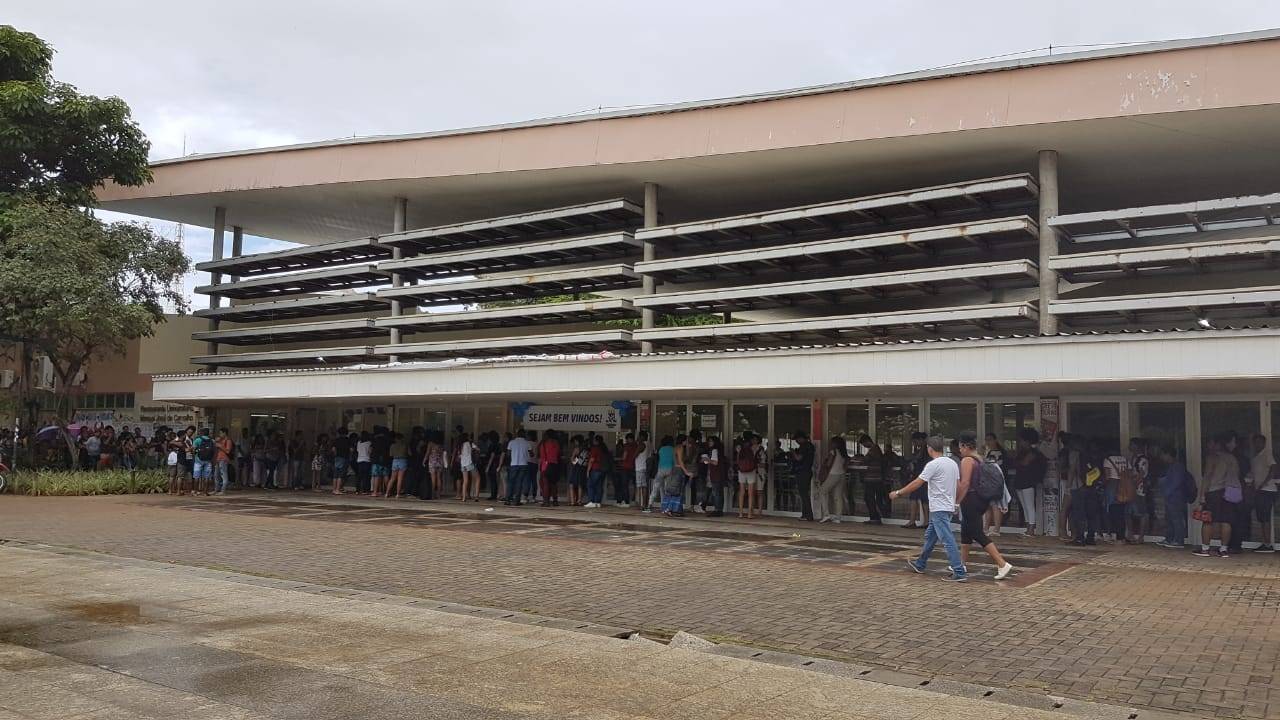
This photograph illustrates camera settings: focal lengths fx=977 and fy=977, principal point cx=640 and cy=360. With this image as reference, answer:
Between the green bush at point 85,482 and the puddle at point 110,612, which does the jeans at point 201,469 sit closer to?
the green bush at point 85,482

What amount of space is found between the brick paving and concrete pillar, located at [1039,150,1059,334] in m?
3.33

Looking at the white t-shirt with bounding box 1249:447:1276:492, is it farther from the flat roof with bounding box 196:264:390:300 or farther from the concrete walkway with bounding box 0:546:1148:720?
the flat roof with bounding box 196:264:390:300

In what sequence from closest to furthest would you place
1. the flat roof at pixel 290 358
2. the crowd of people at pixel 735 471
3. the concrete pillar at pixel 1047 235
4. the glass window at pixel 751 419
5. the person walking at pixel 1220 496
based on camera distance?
the person walking at pixel 1220 496 → the crowd of people at pixel 735 471 → the concrete pillar at pixel 1047 235 → the glass window at pixel 751 419 → the flat roof at pixel 290 358

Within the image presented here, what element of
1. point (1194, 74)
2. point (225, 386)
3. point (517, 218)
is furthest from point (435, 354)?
point (1194, 74)

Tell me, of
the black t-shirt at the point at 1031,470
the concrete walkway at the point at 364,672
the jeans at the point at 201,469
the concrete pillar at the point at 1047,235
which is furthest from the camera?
the jeans at the point at 201,469

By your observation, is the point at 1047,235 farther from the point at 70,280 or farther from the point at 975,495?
the point at 70,280

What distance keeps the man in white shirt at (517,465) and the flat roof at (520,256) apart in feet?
11.8

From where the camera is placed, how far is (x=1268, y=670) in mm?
6461

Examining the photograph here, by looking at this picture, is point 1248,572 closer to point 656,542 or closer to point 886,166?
point 656,542

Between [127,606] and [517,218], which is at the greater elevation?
[517,218]

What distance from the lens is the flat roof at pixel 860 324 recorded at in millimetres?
14383

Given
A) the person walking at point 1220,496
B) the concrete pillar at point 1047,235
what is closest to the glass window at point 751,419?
the concrete pillar at point 1047,235

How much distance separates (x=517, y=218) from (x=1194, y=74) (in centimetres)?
1177

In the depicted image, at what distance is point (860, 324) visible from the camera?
50.5 ft
